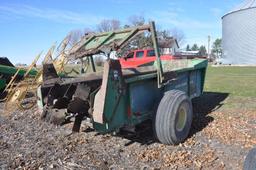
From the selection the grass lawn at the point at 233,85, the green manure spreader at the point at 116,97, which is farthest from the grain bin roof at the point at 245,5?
the green manure spreader at the point at 116,97

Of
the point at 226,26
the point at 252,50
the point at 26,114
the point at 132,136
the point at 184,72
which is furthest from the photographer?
the point at 226,26

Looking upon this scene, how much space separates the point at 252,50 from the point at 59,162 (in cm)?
4897

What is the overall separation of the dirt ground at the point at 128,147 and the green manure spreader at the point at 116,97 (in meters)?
0.40

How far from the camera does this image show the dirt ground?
4.25m

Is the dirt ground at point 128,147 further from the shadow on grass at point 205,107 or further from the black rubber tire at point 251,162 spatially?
the black rubber tire at point 251,162

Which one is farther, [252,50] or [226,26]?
[226,26]

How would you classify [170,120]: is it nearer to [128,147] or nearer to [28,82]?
[128,147]

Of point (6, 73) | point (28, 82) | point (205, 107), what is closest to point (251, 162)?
point (28, 82)

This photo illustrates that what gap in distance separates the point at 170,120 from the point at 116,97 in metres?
1.04

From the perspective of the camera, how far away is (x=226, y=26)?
56.3m

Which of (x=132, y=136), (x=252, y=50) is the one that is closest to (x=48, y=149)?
(x=132, y=136)

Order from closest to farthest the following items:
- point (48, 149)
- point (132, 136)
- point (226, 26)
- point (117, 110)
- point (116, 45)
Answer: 1. point (117, 110)
2. point (116, 45)
3. point (48, 149)
4. point (132, 136)
5. point (226, 26)

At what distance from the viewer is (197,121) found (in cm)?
625

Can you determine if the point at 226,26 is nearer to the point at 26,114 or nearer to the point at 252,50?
the point at 252,50
